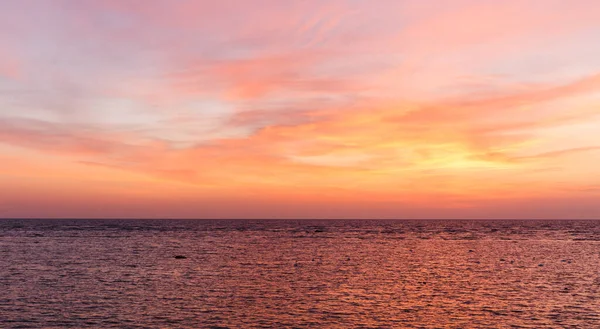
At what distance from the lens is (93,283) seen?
59.4m

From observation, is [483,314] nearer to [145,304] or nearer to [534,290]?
[534,290]

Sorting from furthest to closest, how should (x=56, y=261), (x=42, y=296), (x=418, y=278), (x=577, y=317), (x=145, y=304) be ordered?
(x=56, y=261)
(x=418, y=278)
(x=42, y=296)
(x=145, y=304)
(x=577, y=317)

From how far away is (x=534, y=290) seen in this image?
55906 mm

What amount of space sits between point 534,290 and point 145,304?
4153 centimetres

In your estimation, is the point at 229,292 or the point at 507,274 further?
the point at 507,274

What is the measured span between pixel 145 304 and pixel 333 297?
1831 cm

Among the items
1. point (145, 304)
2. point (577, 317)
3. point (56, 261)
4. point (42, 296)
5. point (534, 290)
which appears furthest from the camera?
point (56, 261)

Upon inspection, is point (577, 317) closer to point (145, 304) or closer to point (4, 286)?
point (145, 304)

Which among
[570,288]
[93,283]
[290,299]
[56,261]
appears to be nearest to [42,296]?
[93,283]

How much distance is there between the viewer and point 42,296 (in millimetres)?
50781

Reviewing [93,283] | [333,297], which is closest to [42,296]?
[93,283]

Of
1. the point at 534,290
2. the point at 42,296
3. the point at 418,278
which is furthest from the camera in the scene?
the point at 418,278

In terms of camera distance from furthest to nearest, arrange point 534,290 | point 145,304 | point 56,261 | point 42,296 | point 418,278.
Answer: point 56,261 < point 418,278 < point 534,290 < point 42,296 < point 145,304

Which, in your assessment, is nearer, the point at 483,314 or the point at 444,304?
the point at 483,314
